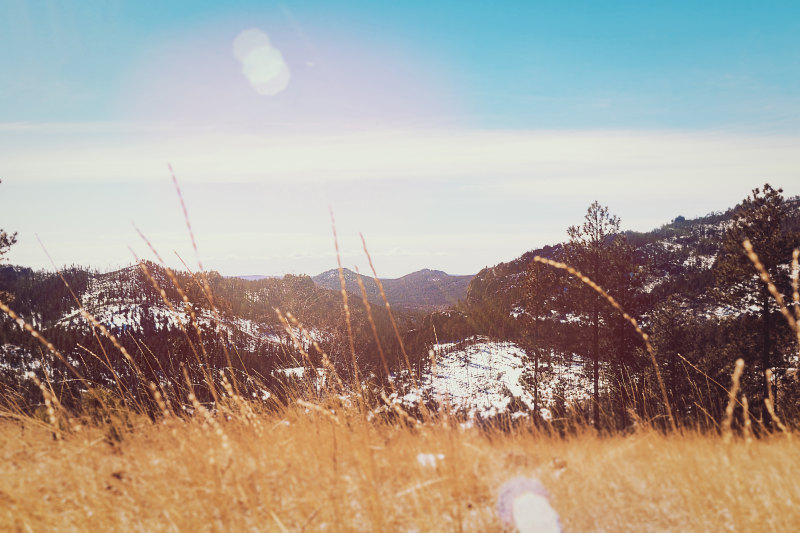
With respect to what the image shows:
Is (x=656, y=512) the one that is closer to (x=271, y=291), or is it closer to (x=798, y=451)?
(x=798, y=451)

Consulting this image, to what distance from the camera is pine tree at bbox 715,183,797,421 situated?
58.8ft

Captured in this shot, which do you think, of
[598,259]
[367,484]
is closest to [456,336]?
[598,259]

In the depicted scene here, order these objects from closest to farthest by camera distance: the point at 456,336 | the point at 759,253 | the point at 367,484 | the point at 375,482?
the point at 375,482, the point at 367,484, the point at 759,253, the point at 456,336

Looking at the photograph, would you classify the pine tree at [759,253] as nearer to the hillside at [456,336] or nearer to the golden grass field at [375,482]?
the hillside at [456,336]

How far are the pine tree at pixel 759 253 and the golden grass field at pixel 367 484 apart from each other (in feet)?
59.3

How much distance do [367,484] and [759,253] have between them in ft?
69.8

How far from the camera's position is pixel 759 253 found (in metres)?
17.8

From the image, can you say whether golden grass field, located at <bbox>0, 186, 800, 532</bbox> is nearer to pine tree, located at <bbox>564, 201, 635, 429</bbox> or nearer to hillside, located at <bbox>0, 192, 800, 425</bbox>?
hillside, located at <bbox>0, 192, 800, 425</bbox>

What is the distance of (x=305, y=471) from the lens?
3.37 meters

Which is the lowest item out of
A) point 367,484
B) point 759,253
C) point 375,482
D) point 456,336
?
point 456,336

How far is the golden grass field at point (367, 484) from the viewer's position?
2.71 meters

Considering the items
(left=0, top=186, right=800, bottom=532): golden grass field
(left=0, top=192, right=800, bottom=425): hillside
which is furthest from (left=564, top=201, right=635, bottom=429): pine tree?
(left=0, top=186, right=800, bottom=532): golden grass field

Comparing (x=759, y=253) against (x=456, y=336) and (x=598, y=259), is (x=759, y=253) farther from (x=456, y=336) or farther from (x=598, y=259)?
(x=456, y=336)

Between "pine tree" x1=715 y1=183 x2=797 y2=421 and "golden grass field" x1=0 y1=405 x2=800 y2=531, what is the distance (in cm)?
1806
